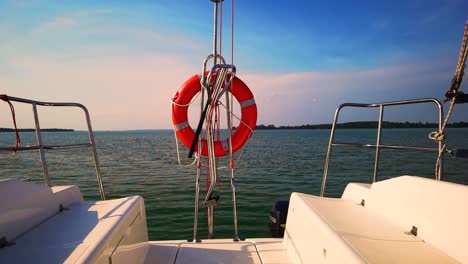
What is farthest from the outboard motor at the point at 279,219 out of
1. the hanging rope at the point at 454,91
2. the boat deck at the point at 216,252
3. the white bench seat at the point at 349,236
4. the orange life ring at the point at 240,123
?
the hanging rope at the point at 454,91

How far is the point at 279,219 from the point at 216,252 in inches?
36.0

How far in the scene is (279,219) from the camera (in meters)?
2.65

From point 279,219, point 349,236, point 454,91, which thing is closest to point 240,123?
point 279,219

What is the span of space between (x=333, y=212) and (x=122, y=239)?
1155mm

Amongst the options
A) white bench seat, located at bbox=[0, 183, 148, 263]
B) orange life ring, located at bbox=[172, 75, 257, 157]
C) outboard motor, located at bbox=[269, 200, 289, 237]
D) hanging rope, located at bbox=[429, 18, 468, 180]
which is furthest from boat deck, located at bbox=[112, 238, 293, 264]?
hanging rope, located at bbox=[429, 18, 468, 180]

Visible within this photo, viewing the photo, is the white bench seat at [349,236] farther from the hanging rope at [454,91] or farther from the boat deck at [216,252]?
the hanging rope at [454,91]

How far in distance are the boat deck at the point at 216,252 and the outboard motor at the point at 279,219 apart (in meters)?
0.52

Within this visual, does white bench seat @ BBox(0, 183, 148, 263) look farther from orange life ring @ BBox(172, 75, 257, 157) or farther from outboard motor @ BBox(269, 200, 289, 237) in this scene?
outboard motor @ BBox(269, 200, 289, 237)

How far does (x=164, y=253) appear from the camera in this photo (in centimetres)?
190

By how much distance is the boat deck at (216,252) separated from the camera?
5.94 feet

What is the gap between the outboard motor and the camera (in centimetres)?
264

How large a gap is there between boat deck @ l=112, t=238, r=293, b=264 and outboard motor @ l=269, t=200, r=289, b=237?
52 centimetres

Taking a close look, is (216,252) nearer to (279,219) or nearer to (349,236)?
(279,219)

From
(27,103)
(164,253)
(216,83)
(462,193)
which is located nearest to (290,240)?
(164,253)
